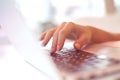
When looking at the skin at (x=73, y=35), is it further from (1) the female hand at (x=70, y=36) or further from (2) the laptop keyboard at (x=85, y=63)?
(2) the laptop keyboard at (x=85, y=63)

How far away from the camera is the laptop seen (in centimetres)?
29

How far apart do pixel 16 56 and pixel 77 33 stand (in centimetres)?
23

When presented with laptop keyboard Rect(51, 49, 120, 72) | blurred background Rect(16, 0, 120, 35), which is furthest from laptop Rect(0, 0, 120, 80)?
blurred background Rect(16, 0, 120, 35)

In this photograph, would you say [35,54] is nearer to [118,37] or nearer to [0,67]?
[0,67]

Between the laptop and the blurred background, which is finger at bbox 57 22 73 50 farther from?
the blurred background

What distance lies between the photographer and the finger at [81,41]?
0.59m

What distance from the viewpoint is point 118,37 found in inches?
38.1

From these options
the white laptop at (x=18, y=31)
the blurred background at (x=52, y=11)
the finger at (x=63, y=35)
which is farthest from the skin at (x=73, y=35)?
the blurred background at (x=52, y=11)

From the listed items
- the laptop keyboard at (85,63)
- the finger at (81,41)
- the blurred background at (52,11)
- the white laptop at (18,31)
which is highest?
the blurred background at (52,11)

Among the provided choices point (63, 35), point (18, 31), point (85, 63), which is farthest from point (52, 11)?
point (85, 63)

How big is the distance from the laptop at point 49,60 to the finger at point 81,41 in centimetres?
13

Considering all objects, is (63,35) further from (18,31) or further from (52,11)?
(52,11)

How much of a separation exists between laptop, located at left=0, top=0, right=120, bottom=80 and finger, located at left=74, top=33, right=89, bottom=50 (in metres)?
0.13

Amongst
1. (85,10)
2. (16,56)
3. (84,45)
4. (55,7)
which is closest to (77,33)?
(84,45)
